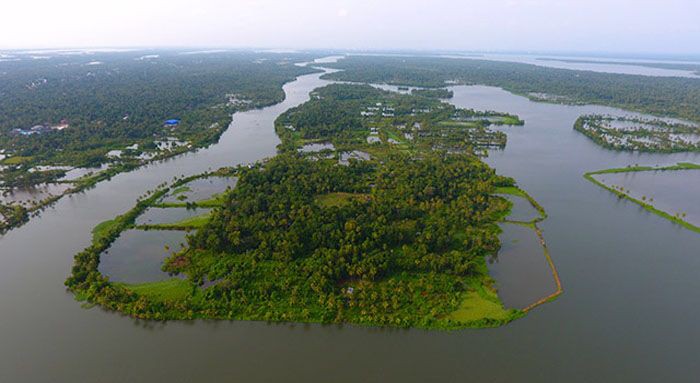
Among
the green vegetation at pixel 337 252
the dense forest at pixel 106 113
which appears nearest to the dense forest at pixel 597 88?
the dense forest at pixel 106 113

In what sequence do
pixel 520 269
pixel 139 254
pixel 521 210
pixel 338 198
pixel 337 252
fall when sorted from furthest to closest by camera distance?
pixel 338 198, pixel 521 210, pixel 139 254, pixel 520 269, pixel 337 252

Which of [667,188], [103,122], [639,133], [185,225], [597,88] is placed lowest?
[185,225]

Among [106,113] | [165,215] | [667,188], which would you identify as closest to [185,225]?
[165,215]

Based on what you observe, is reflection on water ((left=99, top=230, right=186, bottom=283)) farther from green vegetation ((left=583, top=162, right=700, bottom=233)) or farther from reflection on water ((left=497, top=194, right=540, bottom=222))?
green vegetation ((left=583, top=162, right=700, bottom=233))

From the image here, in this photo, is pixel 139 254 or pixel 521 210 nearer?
pixel 139 254

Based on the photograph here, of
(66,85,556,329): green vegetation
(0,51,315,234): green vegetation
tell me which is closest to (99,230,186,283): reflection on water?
(66,85,556,329): green vegetation

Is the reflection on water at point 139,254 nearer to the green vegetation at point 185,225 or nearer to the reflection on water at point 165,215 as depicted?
the green vegetation at point 185,225

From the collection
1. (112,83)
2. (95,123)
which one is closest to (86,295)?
(95,123)

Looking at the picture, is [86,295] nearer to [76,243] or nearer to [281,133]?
[76,243]

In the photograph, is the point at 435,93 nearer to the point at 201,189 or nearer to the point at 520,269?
the point at 201,189

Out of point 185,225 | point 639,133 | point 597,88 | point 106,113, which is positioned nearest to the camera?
point 185,225
